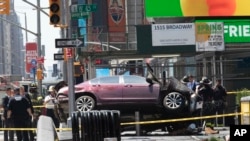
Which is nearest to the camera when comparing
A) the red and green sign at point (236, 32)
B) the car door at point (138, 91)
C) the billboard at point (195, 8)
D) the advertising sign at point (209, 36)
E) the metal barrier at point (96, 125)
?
the metal barrier at point (96, 125)

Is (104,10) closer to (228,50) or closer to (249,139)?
(228,50)

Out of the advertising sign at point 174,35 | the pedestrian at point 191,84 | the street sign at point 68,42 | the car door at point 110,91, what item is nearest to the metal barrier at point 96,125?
the street sign at point 68,42

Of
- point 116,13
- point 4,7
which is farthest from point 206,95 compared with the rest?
point 116,13

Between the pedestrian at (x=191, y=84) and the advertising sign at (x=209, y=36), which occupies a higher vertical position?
the advertising sign at (x=209, y=36)

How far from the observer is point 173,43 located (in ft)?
75.6

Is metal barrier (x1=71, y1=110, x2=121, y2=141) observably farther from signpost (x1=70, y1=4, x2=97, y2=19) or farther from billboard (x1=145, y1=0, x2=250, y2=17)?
billboard (x1=145, y1=0, x2=250, y2=17)

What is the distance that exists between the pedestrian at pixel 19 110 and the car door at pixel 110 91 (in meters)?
2.87

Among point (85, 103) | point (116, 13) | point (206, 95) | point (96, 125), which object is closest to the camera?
point (96, 125)

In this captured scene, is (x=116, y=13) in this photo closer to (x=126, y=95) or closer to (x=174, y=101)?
(x=126, y=95)

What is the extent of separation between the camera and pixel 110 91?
708 inches

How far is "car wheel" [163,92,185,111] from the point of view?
17359 mm

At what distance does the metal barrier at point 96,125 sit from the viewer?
11016 millimetres

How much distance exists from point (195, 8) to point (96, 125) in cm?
1581

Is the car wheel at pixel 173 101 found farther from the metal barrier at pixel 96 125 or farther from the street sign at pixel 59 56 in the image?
the metal barrier at pixel 96 125
